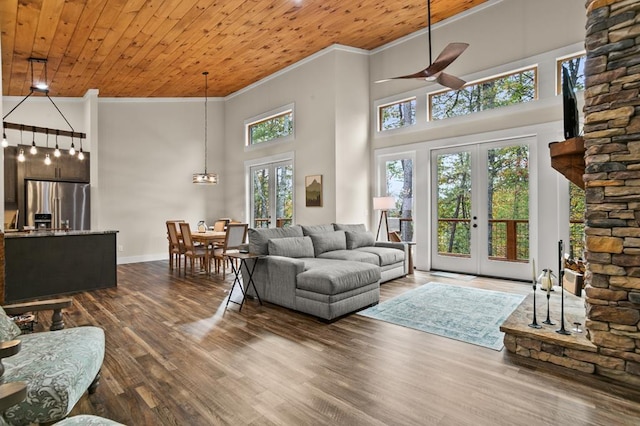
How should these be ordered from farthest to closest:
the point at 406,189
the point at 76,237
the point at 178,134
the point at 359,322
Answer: the point at 178,134 → the point at 406,189 → the point at 76,237 → the point at 359,322

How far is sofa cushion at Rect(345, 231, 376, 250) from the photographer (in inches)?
226

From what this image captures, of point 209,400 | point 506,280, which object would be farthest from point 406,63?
point 209,400

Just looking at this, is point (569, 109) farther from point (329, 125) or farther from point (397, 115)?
point (329, 125)

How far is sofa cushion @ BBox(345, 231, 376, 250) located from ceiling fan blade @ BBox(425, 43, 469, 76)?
2.71 meters

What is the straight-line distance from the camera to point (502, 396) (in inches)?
87.1

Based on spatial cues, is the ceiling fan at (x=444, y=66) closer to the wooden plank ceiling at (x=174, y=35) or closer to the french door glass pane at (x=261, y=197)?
the wooden plank ceiling at (x=174, y=35)

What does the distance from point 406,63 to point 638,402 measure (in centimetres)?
596

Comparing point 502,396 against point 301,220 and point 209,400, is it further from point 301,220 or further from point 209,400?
point 301,220

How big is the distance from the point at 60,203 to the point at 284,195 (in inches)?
172

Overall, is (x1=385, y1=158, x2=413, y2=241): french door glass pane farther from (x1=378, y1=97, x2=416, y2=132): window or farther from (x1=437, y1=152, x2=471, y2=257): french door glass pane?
(x1=378, y1=97, x2=416, y2=132): window

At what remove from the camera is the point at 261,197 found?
8.62 metres

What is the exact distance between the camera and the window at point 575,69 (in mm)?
4867

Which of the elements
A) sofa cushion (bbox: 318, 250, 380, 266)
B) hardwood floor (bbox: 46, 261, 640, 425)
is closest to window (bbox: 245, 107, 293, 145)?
sofa cushion (bbox: 318, 250, 380, 266)

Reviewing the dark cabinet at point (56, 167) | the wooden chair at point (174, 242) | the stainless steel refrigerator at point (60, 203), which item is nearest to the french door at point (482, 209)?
the wooden chair at point (174, 242)
